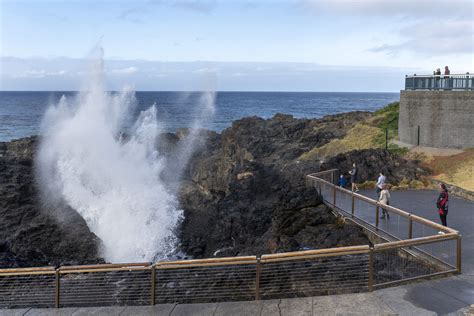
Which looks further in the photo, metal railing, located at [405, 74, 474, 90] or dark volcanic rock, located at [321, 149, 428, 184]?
metal railing, located at [405, 74, 474, 90]

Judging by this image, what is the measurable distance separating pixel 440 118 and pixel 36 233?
864 inches

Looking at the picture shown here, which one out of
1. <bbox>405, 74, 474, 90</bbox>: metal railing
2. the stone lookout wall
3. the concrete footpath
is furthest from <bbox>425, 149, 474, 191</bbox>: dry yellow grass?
the concrete footpath

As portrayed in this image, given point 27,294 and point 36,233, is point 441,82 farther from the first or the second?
point 27,294

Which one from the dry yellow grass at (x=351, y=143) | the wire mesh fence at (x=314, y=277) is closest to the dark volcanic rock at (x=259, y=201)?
the dry yellow grass at (x=351, y=143)

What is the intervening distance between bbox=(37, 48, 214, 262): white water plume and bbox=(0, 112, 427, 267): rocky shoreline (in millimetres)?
1024

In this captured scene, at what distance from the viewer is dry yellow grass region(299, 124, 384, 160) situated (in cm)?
3399

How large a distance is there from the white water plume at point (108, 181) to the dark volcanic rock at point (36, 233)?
→ 1.11 m

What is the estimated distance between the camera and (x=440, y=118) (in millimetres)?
27406

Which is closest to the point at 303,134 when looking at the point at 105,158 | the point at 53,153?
the point at 105,158

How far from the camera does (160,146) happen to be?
4697 cm

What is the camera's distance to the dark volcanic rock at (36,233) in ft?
61.0

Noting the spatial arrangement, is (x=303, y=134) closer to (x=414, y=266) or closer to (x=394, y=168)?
(x=394, y=168)

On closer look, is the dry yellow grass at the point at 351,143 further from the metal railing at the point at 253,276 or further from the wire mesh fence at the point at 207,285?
the wire mesh fence at the point at 207,285

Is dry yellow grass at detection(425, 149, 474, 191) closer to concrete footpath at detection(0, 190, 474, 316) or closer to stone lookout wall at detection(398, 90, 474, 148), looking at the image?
stone lookout wall at detection(398, 90, 474, 148)
